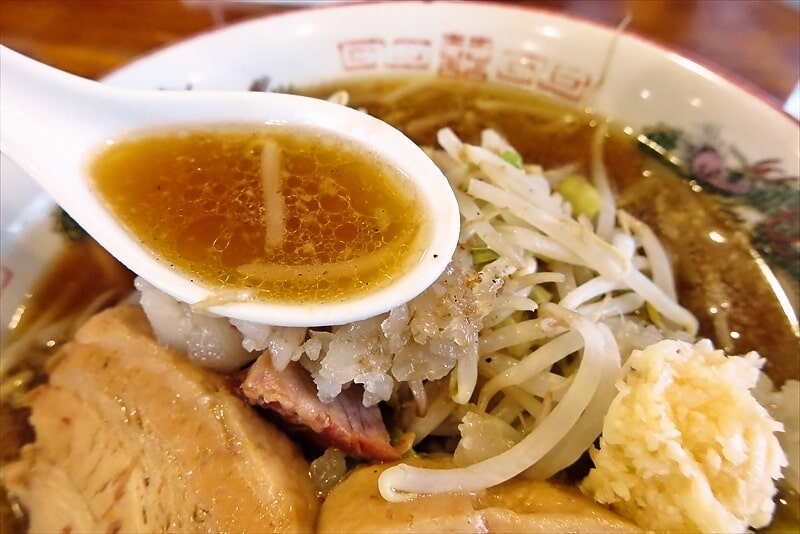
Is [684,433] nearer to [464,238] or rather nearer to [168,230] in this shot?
[464,238]

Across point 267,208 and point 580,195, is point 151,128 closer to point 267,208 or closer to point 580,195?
point 267,208

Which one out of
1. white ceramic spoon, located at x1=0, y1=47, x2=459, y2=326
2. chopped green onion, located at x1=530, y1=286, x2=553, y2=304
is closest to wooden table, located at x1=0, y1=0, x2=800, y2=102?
white ceramic spoon, located at x1=0, y1=47, x2=459, y2=326

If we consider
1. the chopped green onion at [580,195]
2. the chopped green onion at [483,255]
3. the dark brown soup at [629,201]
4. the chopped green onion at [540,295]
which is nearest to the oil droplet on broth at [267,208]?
the dark brown soup at [629,201]

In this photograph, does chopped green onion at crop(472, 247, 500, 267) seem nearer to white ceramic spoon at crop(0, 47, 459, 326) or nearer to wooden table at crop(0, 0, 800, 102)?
white ceramic spoon at crop(0, 47, 459, 326)

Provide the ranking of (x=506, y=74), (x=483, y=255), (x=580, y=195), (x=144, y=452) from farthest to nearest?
(x=506, y=74), (x=580, y=195), (x=483, y=255), (x=144, y=452)

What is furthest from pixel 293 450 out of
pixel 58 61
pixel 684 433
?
pixel 58 61

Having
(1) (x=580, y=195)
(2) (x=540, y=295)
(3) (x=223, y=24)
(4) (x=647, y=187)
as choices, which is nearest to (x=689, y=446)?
(2) (x=540, y=295)

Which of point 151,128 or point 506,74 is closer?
point 151,128
